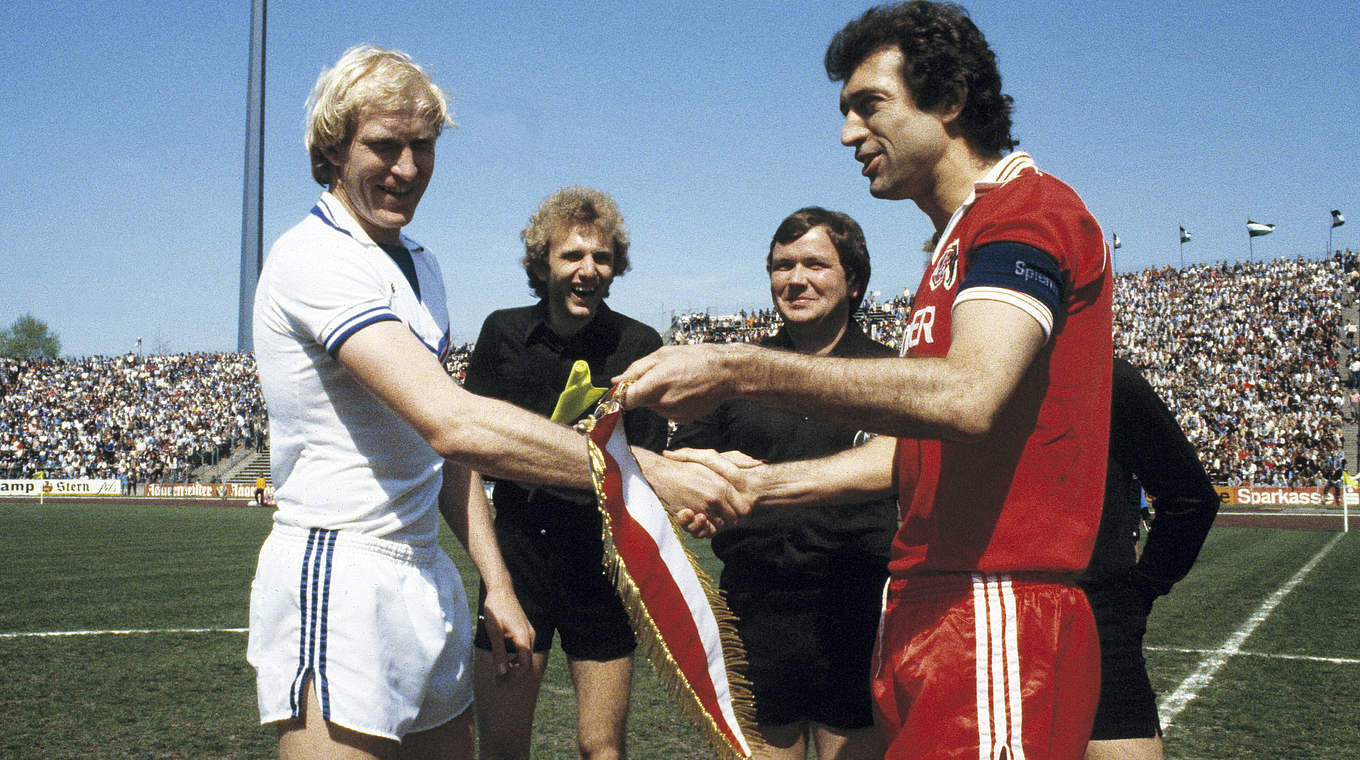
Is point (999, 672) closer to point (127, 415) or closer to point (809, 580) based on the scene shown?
point (809, 580)

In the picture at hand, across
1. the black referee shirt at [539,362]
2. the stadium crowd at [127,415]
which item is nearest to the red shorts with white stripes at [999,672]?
→ the black referee shirt at [539,362]

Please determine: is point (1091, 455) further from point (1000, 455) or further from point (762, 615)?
point (762, 615)

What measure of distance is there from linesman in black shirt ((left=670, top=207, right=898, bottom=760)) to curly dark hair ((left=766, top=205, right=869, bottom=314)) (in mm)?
21

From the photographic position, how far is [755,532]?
3.39 metres

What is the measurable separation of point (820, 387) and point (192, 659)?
7.30 metres

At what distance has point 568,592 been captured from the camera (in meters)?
3.61

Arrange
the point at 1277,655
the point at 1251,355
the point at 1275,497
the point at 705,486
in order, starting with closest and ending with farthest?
the point at 705,486, the point at 1277,655, the point at 1275,497, the point at 1251,355

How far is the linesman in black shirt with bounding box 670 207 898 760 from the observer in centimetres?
322

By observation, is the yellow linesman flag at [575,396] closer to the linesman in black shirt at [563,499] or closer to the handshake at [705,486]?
the handshake at [705,486]

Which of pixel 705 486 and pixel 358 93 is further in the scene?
pixel 705 486

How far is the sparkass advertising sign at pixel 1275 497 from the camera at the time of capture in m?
28.4

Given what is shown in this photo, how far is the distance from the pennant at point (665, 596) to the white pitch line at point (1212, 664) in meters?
4.47

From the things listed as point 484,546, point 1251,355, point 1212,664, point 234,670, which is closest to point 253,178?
point 1251,355

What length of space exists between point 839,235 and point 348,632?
7.41 ft
